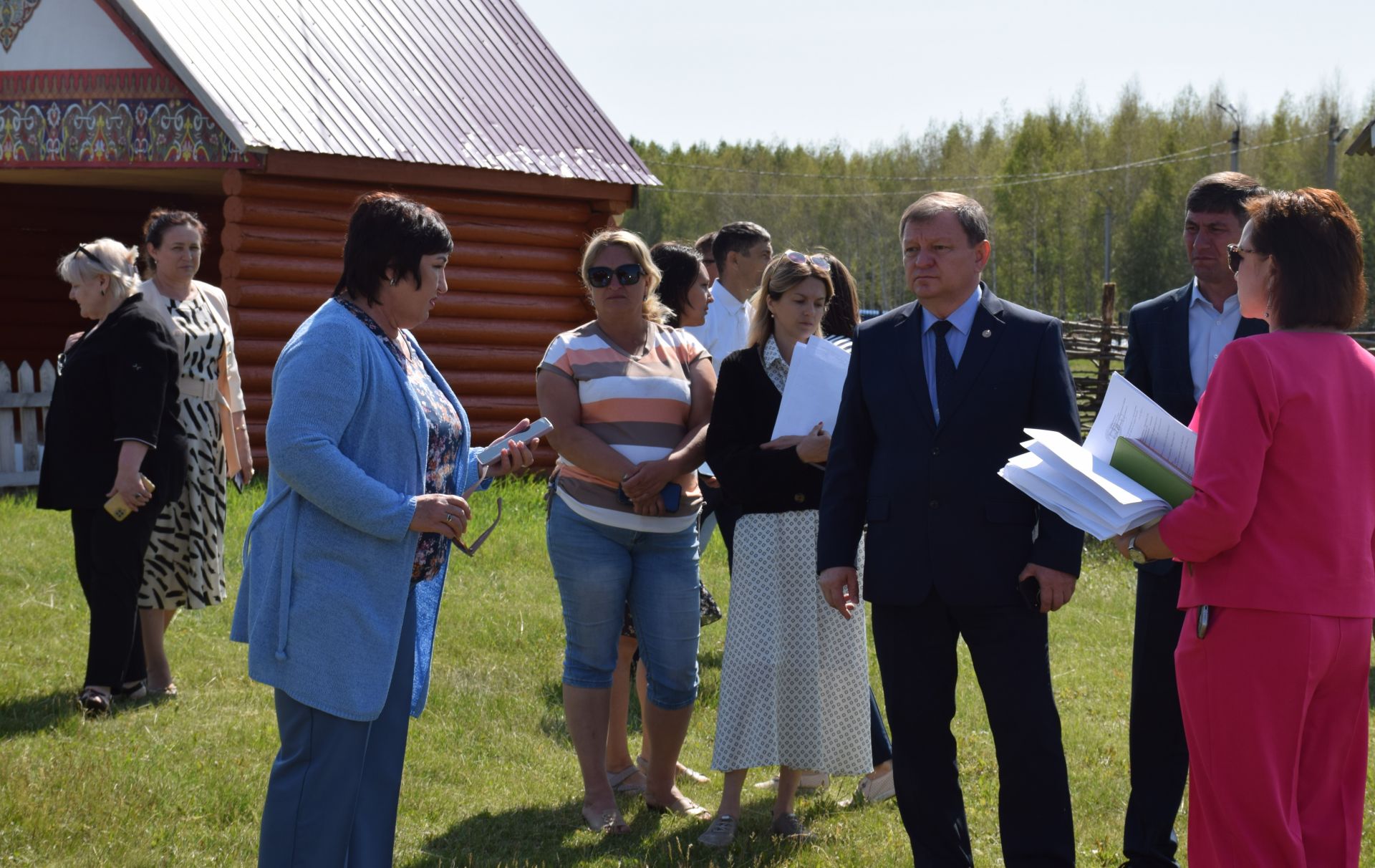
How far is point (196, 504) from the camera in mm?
6766

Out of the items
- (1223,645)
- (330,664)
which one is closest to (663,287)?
(330,664)

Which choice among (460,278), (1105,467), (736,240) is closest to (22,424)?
(460,278)

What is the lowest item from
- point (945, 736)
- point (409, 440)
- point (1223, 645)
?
point (945, 736)

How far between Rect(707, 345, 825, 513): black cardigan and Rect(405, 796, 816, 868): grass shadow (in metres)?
1.26

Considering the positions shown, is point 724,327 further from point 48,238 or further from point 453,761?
point 48,238

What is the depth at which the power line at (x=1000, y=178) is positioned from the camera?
212 feet

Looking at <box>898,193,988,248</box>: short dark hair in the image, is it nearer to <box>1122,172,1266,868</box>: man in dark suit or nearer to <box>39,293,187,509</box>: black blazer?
<box>1122,172,1266,868</box>: man in dark suit

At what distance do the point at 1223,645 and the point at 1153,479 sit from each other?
44 centimetres

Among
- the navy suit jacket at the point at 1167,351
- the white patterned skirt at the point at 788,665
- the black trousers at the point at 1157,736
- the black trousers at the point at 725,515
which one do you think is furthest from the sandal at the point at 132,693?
the navy suit jacket at the point at 1167,351

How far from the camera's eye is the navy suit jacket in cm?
453

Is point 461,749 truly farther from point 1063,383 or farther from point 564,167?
point 564,167

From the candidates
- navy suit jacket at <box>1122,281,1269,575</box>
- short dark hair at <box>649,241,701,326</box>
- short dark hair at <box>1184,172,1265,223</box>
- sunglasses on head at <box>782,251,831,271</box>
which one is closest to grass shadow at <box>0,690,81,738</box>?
short dark hair at <box>649,241,701,326</box>

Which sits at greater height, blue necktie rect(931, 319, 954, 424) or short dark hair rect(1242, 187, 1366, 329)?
short dark hair rect(1242, 187, 1366, 329)

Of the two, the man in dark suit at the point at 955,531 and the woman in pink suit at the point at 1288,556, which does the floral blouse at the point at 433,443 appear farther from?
the woman in pink suit at the point at 1288,556
